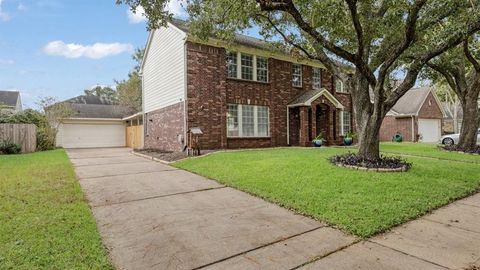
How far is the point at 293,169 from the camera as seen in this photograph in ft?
26.6

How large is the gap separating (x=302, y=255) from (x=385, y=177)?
14.7ft

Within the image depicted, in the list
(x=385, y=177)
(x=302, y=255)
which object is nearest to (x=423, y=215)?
(x=385, y=177)

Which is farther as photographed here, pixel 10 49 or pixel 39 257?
pixel 10 49

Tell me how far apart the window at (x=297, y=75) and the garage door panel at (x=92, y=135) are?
61.2ft

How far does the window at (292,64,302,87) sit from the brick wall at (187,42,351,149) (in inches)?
45.2

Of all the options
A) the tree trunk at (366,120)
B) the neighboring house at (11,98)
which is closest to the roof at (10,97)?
the neighboring house at (11,98)

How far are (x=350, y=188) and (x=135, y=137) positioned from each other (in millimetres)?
21166

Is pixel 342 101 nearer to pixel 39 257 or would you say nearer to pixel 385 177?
pixel 385 177

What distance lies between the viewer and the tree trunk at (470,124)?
14.6 metres

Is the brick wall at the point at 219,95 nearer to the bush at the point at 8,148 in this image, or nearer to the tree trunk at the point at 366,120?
the tree trunk at the point at 366,120

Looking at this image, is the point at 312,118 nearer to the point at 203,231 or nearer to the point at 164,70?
the point at 164,70

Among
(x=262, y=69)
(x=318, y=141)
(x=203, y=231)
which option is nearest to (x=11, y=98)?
(x=262, y=69)

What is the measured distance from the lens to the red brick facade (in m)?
14.0

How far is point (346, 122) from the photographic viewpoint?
20672 millimetres
